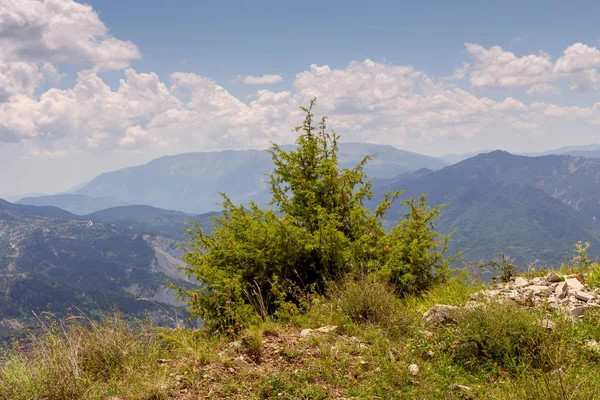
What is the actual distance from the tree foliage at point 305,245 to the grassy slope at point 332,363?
6.24ft

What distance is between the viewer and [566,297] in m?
6.39

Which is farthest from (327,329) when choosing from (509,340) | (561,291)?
(561,291)

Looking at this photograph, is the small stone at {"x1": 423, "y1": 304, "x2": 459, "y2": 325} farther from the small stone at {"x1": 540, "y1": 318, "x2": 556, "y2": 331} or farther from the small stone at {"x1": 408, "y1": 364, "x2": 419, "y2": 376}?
the small stone at {"x1": 408, "y1": 364, "x2": 419, "y2": 376}

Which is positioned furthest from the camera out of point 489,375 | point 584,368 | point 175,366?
point 175,366

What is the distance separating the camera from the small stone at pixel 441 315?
5.95 m

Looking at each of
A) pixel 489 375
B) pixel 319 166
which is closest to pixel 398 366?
pixel 489 375

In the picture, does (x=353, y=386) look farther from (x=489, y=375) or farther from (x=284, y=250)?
(x=284, y=250)

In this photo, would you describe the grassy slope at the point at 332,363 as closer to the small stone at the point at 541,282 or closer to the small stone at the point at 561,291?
the small stone at the point at 561,291

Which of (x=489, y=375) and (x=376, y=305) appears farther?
(x=376, y=305)

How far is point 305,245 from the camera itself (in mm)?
9281

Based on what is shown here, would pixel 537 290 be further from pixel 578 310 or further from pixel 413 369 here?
pixel 413 369

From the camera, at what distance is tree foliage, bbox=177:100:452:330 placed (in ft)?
28.5

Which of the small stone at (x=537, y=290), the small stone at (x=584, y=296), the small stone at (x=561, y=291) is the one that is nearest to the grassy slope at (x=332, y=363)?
the small stone at (x=584, y=296)

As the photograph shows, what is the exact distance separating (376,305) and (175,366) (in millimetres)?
3337
